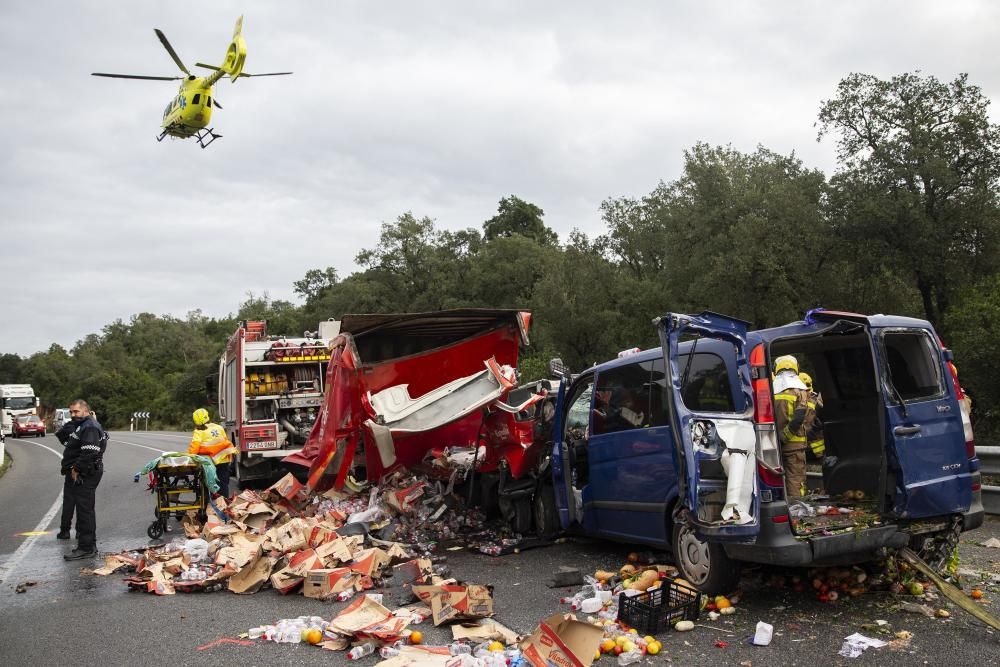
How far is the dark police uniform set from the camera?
27.4 feet

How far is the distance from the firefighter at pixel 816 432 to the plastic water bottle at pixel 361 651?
3669mm

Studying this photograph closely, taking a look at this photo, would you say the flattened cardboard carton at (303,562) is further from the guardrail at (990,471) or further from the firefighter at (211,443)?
the guardrail at (990,471)

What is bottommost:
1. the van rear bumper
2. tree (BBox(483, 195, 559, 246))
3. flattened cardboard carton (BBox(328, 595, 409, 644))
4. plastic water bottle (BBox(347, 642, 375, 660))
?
plastic water bottle (BBox(347, 642, 375, 660))

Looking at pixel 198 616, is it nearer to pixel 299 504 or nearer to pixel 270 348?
pixel 299 504

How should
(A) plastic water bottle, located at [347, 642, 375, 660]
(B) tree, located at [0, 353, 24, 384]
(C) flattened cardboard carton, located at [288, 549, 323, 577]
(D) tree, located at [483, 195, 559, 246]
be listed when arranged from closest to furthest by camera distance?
(A) plastic water bottle, located at [347, 642, 375, 660]
(C) flattened cardboard carton, located at [288, 549, 323, 577]
(D) tree, located at [483, 195, 559, 246]
(B) tree, located at [0, 353, 24, 384]

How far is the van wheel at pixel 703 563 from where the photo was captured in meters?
5.39

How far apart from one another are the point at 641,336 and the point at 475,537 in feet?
92.4

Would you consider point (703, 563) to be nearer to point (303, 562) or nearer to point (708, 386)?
point (708, 386)

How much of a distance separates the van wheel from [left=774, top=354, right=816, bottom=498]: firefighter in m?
0.85

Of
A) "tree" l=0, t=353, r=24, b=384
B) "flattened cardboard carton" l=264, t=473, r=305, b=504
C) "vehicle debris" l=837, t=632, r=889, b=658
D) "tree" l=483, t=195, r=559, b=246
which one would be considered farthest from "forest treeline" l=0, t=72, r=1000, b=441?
"tree" l=0, t=353, r=24, b=384

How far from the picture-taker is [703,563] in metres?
5.57

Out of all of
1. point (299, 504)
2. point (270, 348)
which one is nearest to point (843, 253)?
point (270, 348)

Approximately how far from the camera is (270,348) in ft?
42.9

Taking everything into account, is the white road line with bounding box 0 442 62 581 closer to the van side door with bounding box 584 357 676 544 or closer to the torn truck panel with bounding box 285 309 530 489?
the torn truck panel with bounding box 285 309 530 489
